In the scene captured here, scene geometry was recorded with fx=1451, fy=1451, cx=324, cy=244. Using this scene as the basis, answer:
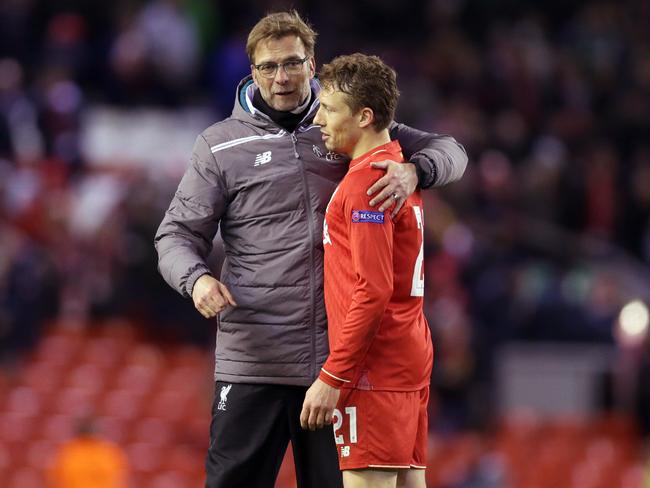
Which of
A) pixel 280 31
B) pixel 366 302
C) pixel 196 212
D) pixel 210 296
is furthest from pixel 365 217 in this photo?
pixel 280 31

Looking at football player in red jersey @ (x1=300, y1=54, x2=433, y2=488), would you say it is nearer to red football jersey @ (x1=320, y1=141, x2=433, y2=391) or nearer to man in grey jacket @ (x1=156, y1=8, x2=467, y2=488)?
red football jersey @ (x1=320, y1=141, x2=433, y2=391)

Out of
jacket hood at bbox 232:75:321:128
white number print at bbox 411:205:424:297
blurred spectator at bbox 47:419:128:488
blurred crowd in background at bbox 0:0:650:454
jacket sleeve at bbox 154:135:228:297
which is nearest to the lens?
white number print at bbox 411:205:424:297

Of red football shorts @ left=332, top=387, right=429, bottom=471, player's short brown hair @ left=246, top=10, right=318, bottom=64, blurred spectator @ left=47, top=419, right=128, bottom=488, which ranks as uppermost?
player's short brown hair @ left=246, top=10, right=318, bottom=64

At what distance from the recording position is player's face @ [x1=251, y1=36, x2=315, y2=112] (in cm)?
484

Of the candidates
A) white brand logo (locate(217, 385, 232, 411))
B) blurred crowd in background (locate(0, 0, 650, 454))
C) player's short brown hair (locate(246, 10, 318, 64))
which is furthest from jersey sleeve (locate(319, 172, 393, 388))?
blurred crowd in background (locate(0, 0, 650, 454))

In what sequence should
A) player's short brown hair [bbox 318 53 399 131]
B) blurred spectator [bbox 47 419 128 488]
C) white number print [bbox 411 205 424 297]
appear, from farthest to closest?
blurred spectator [bbox 47 419 128 488]
white number print [bbox 411 205 424 297]
player's short brown hair [bbox 318 53 399 131]

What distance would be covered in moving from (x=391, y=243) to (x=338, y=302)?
10.7 inches

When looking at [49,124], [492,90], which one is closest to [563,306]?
[492,90]

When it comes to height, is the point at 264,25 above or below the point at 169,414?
above

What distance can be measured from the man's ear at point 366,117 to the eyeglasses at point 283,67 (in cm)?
36

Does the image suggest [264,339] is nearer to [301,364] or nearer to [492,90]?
[301,364]

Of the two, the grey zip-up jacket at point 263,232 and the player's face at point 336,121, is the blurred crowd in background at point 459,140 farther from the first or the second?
the player's face at point 336,121

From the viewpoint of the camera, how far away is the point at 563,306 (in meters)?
12.5

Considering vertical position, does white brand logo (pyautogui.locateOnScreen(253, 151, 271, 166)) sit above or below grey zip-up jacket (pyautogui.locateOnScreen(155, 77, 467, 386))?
above
